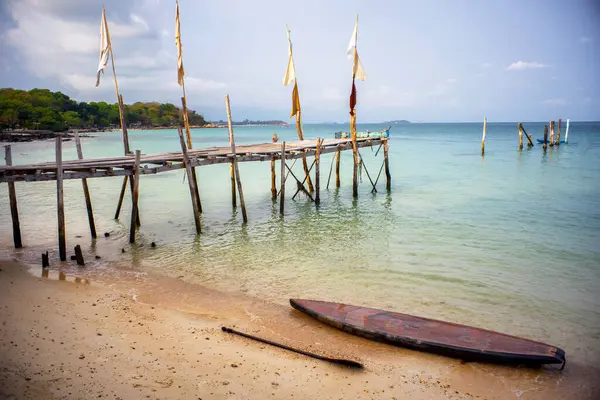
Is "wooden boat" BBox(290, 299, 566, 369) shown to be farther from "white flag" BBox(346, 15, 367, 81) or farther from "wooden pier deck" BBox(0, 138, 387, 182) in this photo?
"white flag" BBox(346, 15, 367, 81)

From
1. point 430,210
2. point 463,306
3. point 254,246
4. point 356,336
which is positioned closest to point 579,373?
point 463,306

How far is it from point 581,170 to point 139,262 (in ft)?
94.9

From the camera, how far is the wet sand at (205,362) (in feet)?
16.1

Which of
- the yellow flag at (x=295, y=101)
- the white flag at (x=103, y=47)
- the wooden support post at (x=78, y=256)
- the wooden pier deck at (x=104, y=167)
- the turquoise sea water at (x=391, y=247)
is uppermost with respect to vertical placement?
the white flag at (x=103, y=47)

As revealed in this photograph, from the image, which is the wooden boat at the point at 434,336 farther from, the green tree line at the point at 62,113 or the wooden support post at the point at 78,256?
the green tree line at the point at 62,113

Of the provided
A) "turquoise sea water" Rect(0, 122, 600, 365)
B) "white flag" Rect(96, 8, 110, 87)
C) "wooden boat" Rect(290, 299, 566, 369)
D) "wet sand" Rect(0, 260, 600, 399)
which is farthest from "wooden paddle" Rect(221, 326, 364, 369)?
"white flag" Rect(96, 8, 110, 87)

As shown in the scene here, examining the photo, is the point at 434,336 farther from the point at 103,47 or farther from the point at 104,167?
the point at 103,47

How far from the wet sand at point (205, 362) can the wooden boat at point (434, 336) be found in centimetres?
14

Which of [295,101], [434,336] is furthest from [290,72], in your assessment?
[434,336]

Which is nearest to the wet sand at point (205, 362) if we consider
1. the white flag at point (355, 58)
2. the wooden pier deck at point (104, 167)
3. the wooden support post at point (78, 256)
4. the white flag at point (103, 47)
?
the wooden support post at point (78, 256)

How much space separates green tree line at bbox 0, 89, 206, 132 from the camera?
181 ft

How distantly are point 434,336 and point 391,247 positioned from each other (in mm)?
5436

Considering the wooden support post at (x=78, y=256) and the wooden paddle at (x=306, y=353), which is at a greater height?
the wooden support post at (x=78, y=256)

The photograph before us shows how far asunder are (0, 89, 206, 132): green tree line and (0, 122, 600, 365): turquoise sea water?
109ft
